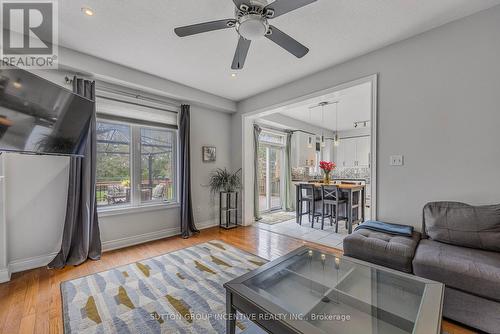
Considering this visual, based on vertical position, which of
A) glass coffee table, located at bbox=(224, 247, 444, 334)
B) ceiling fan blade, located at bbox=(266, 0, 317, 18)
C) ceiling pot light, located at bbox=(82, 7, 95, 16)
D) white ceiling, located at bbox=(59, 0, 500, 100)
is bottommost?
glass coffee table, located at bbox=(224, 247, 444, 334)

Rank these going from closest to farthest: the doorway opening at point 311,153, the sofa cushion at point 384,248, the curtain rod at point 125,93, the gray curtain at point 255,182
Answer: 1. the sofa cushion at point 384,248
2. the curtain rod at point 125,93
3. the doorway opening at point 311,153
4. the gray curtain at point 255,182

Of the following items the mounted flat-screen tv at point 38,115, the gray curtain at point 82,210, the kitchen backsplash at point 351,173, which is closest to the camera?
the mounted flat-screen tv at point 38,115

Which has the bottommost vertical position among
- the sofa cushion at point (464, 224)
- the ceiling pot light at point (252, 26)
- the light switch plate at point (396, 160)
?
the sofa cushion at point (464, 224)

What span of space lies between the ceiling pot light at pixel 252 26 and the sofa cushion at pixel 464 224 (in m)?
2.39

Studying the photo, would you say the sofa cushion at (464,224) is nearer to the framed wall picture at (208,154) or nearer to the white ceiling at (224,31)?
the white ceiling at (224,31)

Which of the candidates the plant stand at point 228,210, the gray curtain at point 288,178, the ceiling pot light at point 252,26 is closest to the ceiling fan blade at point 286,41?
the ceiling pot light at point 252,26

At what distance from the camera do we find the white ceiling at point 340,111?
4409 mm

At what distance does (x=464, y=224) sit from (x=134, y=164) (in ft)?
13.9

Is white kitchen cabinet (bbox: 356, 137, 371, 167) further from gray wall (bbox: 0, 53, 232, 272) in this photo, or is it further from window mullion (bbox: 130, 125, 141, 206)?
window mullion (bbox: 130, 125, 141, 206)

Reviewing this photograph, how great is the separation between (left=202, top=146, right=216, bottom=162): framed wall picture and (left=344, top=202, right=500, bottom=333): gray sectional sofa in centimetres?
302

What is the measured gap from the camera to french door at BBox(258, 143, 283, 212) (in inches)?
230

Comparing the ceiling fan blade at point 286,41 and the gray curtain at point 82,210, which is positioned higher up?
the ceiling fan blade at point 286,41

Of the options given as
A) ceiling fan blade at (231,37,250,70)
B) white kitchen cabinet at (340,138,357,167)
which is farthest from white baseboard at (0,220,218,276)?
white kitchen cabinet at (340,138,357,167)

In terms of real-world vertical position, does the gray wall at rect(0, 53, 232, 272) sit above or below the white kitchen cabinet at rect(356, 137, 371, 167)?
below
